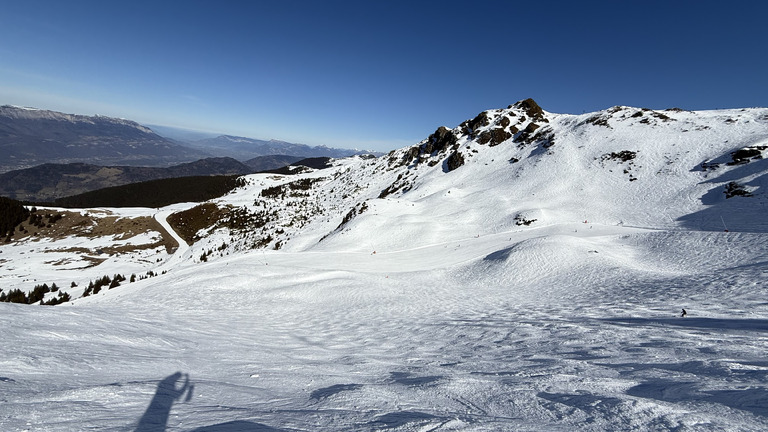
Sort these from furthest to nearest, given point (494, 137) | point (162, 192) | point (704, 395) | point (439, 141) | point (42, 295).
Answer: point (162, 192)
point (439, 141)
point (494, 137)
point (42, 295)
point (704, 395)

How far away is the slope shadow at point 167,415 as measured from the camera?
2.95 metres

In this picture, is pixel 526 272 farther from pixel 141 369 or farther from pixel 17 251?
pixel 17 251

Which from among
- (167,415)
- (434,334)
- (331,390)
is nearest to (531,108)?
(434,334)

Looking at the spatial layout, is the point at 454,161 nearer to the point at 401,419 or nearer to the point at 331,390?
the point at 331,390

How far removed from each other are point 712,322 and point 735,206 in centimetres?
3330

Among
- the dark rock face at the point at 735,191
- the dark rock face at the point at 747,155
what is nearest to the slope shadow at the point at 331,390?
the dark rock face at the point at 735,191

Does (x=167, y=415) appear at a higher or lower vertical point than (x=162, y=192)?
higher

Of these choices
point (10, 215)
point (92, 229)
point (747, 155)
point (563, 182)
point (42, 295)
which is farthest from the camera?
point (92, 229)

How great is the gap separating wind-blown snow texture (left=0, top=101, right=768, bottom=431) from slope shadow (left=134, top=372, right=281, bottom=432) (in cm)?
3

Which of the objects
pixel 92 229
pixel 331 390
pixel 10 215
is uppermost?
pixel 331 390

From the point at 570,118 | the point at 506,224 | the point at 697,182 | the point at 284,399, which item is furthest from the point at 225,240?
the point at 570,118

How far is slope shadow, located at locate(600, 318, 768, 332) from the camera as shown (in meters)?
6.61

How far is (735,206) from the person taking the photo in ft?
92.3

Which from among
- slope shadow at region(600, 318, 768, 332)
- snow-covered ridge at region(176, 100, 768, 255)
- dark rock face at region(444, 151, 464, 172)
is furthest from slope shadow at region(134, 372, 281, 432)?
dark rock face at region(444, 151, 464, 172)
